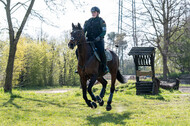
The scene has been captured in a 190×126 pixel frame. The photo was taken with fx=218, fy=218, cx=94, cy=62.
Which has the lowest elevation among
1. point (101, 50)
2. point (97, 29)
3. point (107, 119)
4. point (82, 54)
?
point (107, 119)

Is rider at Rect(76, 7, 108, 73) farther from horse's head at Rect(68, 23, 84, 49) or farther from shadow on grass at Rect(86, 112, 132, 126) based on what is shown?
shadow on grass at Rect(86, 112, 132, 126)

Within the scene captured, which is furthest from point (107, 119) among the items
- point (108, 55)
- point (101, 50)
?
point (108, 55)

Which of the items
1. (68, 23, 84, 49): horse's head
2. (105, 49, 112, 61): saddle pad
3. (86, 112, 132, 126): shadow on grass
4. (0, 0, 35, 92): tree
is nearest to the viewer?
(86, 112, 132, 126): shadow on grass

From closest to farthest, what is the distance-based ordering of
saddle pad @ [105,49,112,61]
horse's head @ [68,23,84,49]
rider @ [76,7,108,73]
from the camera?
horse's head @ [68,23,84,49] < rider @ [76,7,108,73] < saddle pad @ [105,49,112,61]

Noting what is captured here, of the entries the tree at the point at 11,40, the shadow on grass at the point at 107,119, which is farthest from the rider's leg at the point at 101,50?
the tree at the point at 11,40

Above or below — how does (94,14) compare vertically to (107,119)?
above

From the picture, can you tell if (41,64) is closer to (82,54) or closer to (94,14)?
(94,14)

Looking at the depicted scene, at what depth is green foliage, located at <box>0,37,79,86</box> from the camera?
30.2 m

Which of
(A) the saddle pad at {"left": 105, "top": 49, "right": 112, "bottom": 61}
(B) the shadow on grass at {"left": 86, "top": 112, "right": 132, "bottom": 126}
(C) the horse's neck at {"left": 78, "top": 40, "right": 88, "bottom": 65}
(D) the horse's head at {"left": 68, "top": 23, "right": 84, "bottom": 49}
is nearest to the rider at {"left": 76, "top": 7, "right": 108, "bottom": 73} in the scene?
(A) the saddle pad at {"left": 105, "top": 49, "right": 112, "bottom": 61}

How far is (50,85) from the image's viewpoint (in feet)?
119

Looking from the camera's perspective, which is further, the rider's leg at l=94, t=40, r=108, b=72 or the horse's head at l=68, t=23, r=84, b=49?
the rider's leg at l=94, t=40, r=108, b=72

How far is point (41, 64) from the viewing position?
3453 cm

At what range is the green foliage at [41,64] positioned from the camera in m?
30.2

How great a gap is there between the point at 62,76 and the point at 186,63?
73.5 ft
